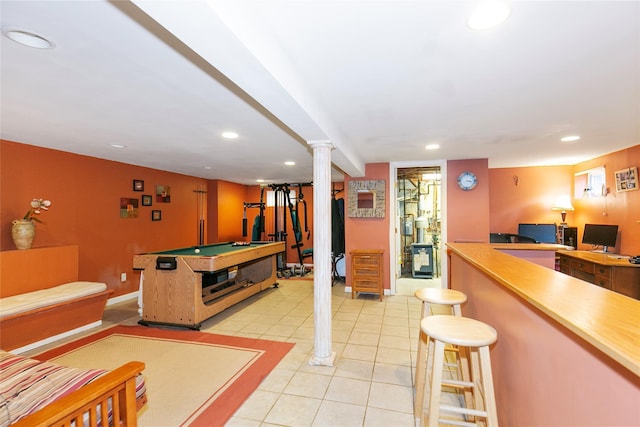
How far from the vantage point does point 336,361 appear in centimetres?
268

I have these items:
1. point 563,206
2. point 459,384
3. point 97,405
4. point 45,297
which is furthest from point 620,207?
point 45,297

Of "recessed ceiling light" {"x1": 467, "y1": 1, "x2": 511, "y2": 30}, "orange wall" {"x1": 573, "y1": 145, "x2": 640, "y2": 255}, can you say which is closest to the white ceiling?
"recessed ceiling light" {"x1": 467, "y1": 1, "x2": 511, "y2": 30}

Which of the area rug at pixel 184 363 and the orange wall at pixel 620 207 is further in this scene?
the orange wall at pixel 620 207

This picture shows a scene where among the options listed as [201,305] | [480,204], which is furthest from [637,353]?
[480,204]

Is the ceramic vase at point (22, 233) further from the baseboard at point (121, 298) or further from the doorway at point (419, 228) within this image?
the doorway at point (419, 228)

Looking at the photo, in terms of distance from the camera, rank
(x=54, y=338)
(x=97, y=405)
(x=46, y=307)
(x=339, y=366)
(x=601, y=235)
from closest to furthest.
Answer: (x=97, y=405), (x=339, y=366), (x=46, y=307), (x=54, y=338), (x=601, y=235)

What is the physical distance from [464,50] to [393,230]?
360 centimetres

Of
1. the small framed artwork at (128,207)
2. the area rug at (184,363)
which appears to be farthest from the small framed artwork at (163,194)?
the area rug at (184,363)

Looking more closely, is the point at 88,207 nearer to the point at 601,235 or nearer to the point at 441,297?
the point at 441,297

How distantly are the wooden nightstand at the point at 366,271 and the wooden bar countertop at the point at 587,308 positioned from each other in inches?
112

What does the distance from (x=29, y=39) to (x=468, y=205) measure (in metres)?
4.98

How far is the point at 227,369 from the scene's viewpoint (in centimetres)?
255

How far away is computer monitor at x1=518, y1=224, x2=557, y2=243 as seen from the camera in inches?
202

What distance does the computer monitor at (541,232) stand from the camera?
16.9 ft
